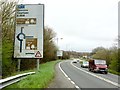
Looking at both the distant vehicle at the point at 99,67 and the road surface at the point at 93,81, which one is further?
the distant vehicle at the point at 99,67

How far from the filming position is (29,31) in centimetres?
2962

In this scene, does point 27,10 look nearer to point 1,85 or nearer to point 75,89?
point 75,89

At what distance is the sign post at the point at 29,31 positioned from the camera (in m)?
29.4

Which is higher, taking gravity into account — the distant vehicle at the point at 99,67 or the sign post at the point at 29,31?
the sign post at the point at 29,31

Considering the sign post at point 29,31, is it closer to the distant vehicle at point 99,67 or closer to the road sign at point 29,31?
the road sign at point 29,31

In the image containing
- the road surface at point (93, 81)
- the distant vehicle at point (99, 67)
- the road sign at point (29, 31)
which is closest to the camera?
the road surface at point (93, 81)

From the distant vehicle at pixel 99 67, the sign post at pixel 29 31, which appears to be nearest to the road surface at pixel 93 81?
the sign post at pixel 29 31

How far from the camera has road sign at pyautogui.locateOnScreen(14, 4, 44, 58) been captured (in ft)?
96.4

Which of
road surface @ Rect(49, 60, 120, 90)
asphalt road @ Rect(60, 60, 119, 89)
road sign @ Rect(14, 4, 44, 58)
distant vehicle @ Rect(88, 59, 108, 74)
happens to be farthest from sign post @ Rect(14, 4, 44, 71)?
distant vehicle @ Rect(88, 59, 108, 74)

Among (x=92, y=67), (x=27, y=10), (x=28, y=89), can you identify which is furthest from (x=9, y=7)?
(x=28, y=89)

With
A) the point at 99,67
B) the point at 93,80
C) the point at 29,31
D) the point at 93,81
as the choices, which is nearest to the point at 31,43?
the point at 29,31

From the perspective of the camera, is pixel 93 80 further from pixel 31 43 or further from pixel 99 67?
pixel 99 67

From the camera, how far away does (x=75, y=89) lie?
661 inches

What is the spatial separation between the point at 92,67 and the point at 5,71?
2227cm
